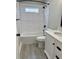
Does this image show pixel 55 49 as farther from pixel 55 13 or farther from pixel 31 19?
pixel 31 19

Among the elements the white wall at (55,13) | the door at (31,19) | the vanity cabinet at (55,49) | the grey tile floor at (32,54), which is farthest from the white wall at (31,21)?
the vanity cabinet at (55,49)

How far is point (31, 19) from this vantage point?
19.6 ft

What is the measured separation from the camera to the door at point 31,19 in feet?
19.3

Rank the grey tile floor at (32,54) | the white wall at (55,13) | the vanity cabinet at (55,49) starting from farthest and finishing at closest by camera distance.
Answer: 1. the grey tile floor at (32,54)
2. the white wall at (55,13)
3. the vanity cabinet at (55,49)

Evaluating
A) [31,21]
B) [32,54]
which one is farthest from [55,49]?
[31,21]

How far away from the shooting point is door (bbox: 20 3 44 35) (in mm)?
5875

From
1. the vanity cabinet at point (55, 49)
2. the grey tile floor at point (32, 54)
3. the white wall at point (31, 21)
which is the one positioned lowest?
the grey tile floor at point (32, 54)

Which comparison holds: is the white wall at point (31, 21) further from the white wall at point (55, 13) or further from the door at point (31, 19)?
the white wall at point (55, 13)

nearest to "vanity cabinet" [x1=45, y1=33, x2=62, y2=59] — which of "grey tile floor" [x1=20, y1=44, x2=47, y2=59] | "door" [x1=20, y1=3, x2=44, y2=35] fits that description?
"grey tile floor" [x1=20, y1=44, x2=47, y2=59]

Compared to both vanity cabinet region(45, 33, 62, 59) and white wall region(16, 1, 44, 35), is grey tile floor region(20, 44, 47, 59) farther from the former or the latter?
white wall region(16, 1, 44, 35)
